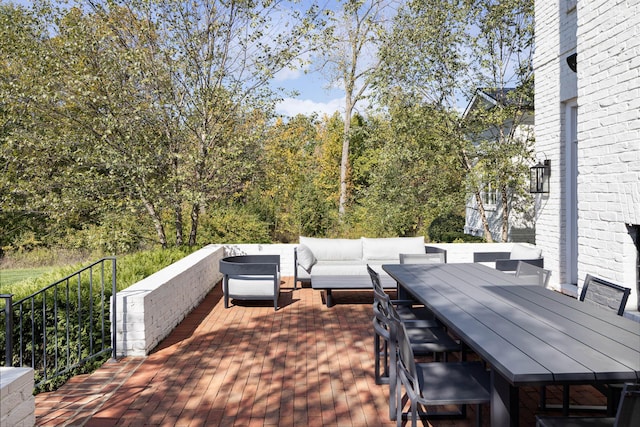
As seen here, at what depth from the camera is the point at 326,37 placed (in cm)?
928

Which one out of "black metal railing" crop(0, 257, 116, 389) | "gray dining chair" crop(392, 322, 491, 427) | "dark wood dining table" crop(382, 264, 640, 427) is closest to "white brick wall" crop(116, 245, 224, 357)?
"black metal railing" crop(0, 257, 116, 389)

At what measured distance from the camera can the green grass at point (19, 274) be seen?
10219 millimetres

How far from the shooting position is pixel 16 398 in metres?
2.60

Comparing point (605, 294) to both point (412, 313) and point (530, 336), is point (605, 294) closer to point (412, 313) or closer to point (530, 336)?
point (530, 336)

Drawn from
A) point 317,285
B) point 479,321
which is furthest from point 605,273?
point 317,285

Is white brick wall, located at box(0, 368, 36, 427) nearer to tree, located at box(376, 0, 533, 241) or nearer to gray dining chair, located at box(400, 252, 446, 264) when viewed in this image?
gray dining chair, located at box(400, 252, 446, 264)

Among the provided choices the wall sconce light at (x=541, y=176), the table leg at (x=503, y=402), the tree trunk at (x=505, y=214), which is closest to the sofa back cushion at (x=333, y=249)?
the wall sconce light at (x=541, y=176)

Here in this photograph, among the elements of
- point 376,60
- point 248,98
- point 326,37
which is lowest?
point 248,98

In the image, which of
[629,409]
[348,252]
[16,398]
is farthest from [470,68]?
[16,398]

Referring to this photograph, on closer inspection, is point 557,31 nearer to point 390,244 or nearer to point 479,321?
point 390,244

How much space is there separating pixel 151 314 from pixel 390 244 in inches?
168

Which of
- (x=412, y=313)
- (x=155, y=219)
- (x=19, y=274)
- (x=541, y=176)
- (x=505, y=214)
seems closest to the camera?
(x=412, y=313)

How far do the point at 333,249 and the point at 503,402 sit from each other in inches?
224

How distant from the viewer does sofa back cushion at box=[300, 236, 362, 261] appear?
803 centimetres
